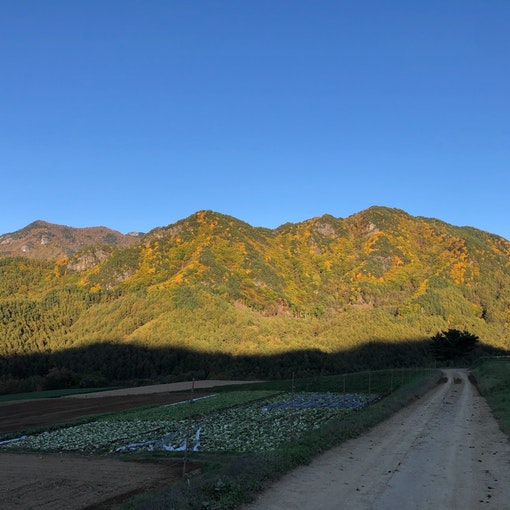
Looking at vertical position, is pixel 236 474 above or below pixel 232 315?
below

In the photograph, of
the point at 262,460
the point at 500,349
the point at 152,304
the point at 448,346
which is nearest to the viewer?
the point at 262,460

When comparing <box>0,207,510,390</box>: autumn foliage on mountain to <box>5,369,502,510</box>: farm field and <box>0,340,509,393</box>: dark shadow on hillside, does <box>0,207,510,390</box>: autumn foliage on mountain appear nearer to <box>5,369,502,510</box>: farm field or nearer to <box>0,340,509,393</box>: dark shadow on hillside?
<box>0,340,509,393</box>: dark shadow on hillside

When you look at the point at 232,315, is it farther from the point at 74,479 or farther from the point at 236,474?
the point at 236,474

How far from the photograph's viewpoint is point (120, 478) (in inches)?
645

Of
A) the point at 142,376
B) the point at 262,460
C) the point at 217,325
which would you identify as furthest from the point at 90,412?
the point at 217,325

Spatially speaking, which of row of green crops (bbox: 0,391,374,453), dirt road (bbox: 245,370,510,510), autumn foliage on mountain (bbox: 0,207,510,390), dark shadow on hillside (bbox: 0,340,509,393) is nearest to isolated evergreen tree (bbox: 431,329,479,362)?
dark shadow on hillside (bbox: 0,340,509,393)

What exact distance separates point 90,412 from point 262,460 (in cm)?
3939

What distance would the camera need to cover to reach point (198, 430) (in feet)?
88.1

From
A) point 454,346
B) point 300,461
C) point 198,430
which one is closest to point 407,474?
point 300,461

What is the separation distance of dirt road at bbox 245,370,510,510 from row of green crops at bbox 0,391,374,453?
17.2 feet

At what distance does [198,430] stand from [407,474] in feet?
55.7

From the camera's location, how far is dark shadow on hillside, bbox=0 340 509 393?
117062 millimetres

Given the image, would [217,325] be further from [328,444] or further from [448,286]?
[328,444]

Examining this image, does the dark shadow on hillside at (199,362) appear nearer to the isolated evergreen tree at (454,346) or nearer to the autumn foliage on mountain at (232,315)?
the autumn foliage on mountain at (232,315)
